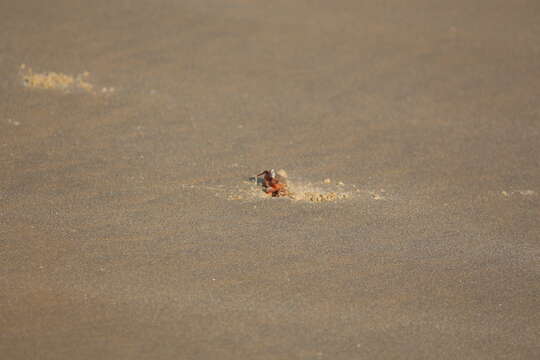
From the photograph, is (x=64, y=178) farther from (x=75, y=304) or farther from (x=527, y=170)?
(x=527, y=170)

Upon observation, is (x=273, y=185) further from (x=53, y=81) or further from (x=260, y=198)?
(x=53, y=81)

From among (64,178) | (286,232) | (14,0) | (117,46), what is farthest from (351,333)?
(14,0)

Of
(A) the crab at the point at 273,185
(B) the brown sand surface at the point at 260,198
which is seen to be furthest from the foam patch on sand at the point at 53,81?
(A) the crab at the point at 273,185

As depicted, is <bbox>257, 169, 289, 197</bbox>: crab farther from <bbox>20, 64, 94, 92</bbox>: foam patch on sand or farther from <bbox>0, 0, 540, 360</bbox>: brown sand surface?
<bbox>20, 64, 94, 92</bbox>: foam patch on sand

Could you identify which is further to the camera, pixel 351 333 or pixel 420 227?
pixel 420 227

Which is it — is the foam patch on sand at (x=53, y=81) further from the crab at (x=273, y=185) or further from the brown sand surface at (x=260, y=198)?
the crab at (x=273, y=185)

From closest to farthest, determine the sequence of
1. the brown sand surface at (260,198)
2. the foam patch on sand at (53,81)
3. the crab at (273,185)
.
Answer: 1. the brown sand surface at (260,198)
2. the crab at (273,185)
3. the foam patch on sand at (53,81)
